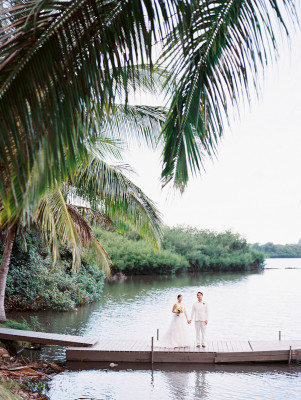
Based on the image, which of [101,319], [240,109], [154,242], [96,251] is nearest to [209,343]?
[154,242]

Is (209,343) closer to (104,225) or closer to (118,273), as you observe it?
(104,225)

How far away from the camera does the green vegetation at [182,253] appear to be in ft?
170

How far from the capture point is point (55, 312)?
22250 millimetres

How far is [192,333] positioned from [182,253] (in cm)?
4301

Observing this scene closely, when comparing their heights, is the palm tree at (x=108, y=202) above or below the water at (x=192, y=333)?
above

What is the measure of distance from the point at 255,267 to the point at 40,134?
2768 inches

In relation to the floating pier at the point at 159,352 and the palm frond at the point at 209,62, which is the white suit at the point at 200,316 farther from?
the palm frond at the point at 209,62

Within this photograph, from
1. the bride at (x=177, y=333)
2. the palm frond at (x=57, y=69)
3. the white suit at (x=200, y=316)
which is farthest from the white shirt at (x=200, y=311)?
the palm frond at (x=57, y=69)

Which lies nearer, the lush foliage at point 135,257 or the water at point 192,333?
the water at point 192,333

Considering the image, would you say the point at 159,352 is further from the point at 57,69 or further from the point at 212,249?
the point at 212,249

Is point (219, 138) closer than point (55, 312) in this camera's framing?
Yes

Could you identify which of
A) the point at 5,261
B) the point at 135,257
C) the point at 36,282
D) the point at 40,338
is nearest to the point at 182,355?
the point at 40,338

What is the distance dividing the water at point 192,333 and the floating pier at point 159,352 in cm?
30

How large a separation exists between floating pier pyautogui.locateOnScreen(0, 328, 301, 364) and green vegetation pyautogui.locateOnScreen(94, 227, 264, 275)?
34.9 m
